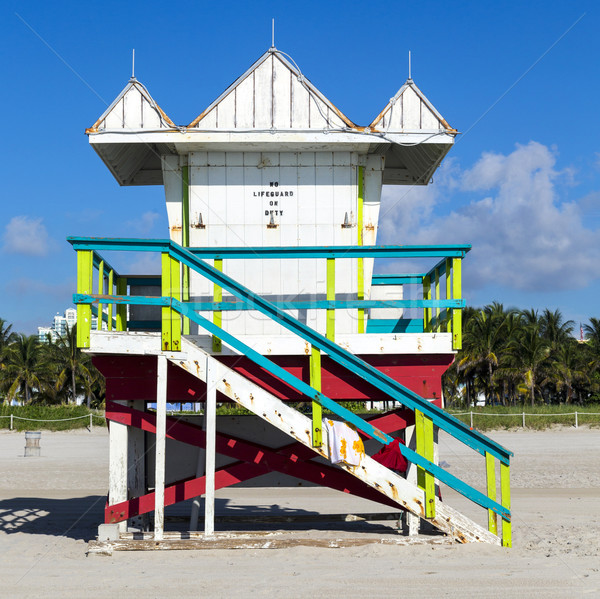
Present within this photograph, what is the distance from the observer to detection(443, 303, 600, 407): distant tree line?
4738 centimetres

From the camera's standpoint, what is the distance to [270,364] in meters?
7.27

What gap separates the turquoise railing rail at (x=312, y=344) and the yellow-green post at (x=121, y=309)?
1671mm

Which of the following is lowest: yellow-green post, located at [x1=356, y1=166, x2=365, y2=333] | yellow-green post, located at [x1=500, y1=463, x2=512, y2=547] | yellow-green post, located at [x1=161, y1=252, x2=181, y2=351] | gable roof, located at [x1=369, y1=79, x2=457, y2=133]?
yellow-green post, located at [x1=500, y1=463, x2=512, y2=547]

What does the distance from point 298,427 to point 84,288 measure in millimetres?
2541

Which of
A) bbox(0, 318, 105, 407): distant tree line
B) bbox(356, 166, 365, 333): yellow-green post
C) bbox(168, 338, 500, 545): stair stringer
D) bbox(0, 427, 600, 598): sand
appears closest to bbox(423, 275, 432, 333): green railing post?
bbox(356, 166, 365, 333): yellow-green post

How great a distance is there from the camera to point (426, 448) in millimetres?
7562

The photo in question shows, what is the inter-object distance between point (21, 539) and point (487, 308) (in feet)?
152

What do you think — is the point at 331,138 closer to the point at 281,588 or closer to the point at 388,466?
the point at 388,466

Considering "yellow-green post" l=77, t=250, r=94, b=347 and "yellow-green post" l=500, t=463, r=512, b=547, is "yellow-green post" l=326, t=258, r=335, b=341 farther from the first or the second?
"yellow-green post" l=77, t=250, r=94, b=347

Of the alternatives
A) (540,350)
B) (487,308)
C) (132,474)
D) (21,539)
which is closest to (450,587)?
(132,474)

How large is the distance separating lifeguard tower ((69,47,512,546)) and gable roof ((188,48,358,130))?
0.7 inches

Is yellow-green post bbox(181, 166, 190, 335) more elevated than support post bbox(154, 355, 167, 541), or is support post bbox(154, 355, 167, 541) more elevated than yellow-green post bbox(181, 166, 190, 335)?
yellow-green post bbox(181, 166, 190, 335)

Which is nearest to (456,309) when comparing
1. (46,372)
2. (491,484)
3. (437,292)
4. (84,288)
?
(437,292)

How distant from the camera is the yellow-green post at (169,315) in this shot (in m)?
7.35
